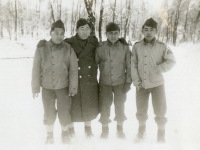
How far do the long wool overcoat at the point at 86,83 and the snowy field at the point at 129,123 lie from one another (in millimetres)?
315

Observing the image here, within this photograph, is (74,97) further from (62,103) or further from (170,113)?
(170,113)

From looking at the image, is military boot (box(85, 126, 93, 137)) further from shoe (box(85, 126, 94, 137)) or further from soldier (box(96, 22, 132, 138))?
soldier (box(96, 22, 132, 138))

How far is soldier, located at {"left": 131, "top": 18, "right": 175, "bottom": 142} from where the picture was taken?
2189mm

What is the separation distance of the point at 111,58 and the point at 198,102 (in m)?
1.42

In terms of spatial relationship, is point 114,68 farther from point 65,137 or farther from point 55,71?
point 65,137

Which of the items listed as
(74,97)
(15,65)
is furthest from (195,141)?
(15,65)

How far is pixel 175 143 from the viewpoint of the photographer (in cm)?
241

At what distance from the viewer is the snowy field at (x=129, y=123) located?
2.38 metres

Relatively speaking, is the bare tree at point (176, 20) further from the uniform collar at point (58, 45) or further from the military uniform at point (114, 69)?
the uniform collar at point (58, 45)

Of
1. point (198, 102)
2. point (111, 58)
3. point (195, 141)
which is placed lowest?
point (195, 141)

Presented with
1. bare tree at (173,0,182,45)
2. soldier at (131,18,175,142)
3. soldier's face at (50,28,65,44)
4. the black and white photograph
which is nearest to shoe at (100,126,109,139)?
the black and white photograph

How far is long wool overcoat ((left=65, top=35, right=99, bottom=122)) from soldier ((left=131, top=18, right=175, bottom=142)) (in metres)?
0.49

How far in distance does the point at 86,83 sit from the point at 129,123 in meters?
0.91

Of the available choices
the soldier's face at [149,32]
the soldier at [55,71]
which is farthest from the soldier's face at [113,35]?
the soldier at [55,71]
